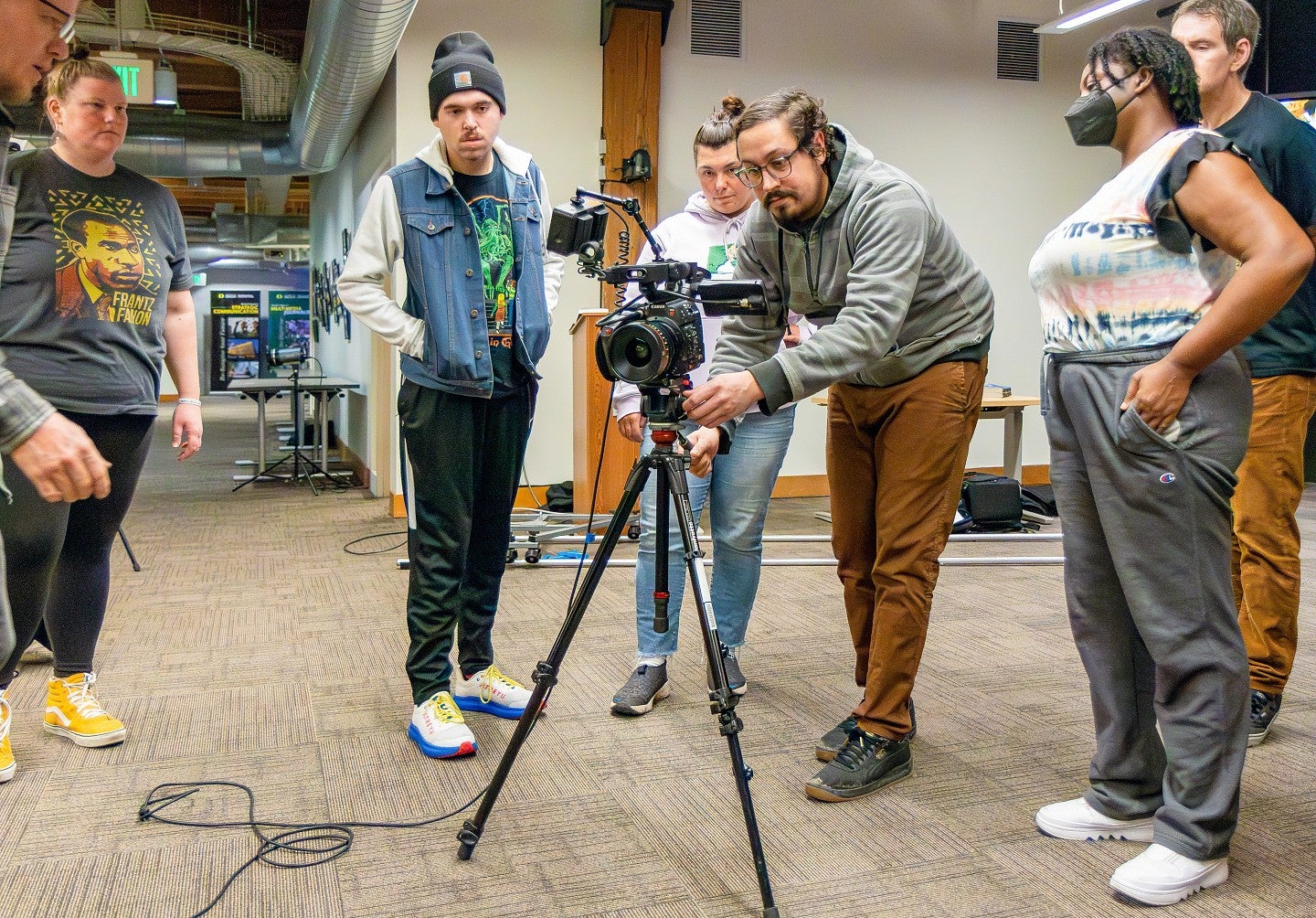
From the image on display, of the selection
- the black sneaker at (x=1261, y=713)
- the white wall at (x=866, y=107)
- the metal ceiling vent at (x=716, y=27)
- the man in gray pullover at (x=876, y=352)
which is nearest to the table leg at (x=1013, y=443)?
the white wall at (x=866, y=107)

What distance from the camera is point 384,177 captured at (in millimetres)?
2229

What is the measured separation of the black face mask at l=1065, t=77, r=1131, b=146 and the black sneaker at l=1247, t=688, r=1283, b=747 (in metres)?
1.36

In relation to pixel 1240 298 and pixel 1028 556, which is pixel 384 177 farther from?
pixel 1028 556

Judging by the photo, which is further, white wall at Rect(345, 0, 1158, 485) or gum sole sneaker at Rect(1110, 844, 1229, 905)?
white wall at Rect(345, 0, 1158, 485)

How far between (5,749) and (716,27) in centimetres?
516

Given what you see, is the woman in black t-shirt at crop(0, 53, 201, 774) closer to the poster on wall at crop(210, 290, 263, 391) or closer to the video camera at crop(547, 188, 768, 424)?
the video camera at crop(547, 188, 768, 424)

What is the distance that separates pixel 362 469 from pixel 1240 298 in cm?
640

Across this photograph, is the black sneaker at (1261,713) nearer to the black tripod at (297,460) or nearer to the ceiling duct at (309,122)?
the ceiling duct at (309,122)

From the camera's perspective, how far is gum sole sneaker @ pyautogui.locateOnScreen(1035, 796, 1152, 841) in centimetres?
185

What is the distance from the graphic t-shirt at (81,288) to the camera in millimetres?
2127

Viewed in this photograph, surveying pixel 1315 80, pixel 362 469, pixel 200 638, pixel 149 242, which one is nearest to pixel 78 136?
pixel 149 242

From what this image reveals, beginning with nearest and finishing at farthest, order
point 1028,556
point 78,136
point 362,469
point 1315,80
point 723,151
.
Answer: point 78,136, point 723,151, point 1028,556, point 1315,80, point 362,469

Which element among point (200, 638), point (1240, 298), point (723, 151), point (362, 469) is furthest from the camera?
point (362, 469)

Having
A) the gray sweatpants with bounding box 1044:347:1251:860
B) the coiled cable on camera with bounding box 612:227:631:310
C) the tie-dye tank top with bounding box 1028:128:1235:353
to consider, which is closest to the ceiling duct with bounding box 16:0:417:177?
the coiled cable on camera with bounding box 612:227:631:310
